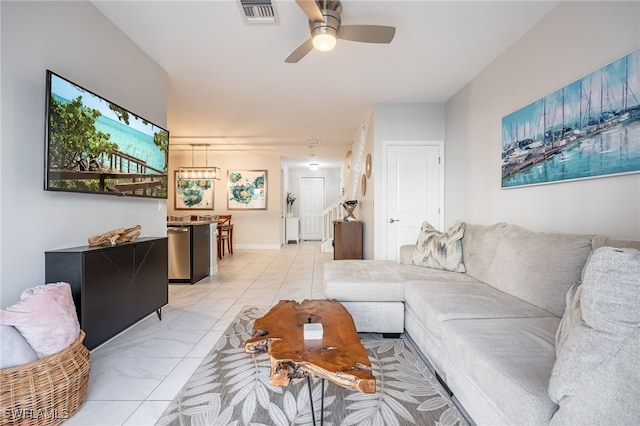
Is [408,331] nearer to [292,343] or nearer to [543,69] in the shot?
[292,343]

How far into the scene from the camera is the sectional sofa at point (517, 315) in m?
0.89

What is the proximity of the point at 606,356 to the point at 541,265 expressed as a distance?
3.55ft

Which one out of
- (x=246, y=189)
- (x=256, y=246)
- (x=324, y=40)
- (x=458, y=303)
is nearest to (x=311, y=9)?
(x=324, y=40)

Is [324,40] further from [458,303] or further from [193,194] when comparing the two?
[193,194]

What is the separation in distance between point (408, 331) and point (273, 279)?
8.59 feet

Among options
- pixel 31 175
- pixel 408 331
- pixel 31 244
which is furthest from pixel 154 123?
pixel 408 331

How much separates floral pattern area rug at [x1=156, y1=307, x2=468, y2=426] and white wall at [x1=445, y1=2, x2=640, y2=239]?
155 centimetres

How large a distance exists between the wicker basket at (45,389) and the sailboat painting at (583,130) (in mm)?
3284

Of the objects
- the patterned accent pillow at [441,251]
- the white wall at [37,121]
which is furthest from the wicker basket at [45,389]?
the patterned accent pillow at [441,251]

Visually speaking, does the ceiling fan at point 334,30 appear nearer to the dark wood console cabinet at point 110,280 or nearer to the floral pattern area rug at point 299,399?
the dark wood console cabinet at point 110,280

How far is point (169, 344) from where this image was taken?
2.37 meters

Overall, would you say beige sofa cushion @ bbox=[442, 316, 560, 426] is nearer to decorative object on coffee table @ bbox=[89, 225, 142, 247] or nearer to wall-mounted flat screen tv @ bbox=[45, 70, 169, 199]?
decorative object on coffee table @ bbox=[89, 225, 142, 247]

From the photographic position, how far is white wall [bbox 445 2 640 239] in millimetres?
1771

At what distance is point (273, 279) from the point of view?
14.9ft
